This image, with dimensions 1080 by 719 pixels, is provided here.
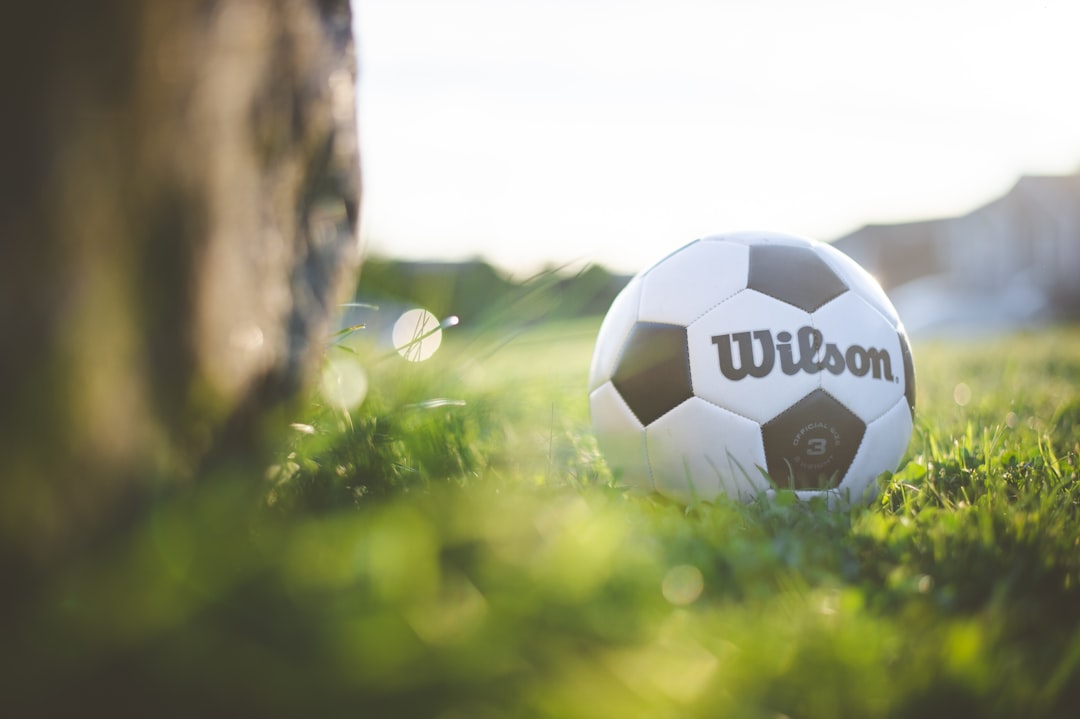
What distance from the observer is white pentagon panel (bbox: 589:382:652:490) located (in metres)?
2.19

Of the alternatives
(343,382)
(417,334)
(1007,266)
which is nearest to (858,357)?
(417,334)

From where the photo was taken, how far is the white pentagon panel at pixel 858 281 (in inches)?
87.1

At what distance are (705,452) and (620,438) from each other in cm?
30

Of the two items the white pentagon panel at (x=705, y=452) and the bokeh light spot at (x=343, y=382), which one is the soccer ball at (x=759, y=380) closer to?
the white pentagon panel at (x=705, y=452)

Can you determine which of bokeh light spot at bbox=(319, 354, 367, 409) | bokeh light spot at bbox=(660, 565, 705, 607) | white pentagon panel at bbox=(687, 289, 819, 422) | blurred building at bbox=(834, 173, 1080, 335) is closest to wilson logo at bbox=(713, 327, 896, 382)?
white pentagon panel at bbox=(687, 289, 819, 422)

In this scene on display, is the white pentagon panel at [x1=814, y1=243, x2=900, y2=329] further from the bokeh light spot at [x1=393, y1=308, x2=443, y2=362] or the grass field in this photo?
the bokeh light spot at [x1=393, y1=308, x2=443, y2=362]

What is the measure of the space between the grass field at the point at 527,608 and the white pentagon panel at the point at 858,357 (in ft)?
1.42

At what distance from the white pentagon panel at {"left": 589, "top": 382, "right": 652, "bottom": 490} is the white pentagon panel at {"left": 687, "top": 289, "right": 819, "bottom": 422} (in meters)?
0.25

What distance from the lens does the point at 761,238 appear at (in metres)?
2.31

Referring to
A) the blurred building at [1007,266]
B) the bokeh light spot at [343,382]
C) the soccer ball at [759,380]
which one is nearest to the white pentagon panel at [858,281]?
the soccer ball at [759,380]

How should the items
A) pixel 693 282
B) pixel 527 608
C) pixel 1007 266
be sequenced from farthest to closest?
pixel 1007 266
pixel 693 282
pixel 527 608

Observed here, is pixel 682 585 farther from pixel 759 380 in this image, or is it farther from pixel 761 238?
pixel 761 238

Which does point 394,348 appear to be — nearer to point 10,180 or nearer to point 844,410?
point 10,180

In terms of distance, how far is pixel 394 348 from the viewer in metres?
1.98
